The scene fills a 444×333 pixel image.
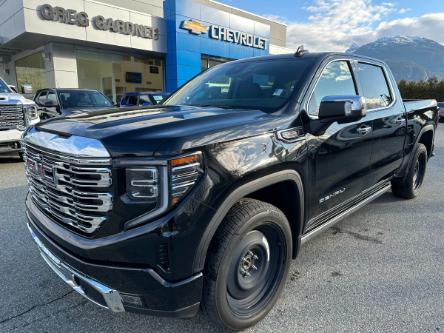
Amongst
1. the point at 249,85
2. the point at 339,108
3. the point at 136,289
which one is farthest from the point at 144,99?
the point at 136,289

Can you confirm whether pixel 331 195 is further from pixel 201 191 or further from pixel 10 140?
pixel 10 140

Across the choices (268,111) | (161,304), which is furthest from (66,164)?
(268,111)

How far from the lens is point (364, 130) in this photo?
3320 mm

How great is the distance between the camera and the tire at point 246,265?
203 centimetres

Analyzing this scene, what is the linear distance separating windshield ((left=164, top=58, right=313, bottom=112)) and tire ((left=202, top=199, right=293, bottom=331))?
0.86 meters

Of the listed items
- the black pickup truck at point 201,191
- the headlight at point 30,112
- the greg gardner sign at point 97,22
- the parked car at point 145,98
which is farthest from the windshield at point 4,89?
the greg gardner sign at point 97,22

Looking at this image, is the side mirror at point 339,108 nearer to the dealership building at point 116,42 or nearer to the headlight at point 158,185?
the headlight at point 158,185

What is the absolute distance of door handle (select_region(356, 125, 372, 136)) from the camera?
3.24 metres

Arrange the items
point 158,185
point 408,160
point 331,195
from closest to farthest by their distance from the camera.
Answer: point 158,185 < point 331,195 < point 408,160

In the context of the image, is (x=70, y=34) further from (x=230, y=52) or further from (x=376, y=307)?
(x=376, y=307)

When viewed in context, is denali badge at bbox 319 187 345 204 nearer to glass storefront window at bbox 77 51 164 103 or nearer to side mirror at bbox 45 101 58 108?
side mirror at bbox 45 101 58 108

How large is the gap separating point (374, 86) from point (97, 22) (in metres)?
17.3

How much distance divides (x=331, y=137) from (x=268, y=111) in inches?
24.4

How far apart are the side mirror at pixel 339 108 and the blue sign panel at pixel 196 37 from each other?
18.4 m
